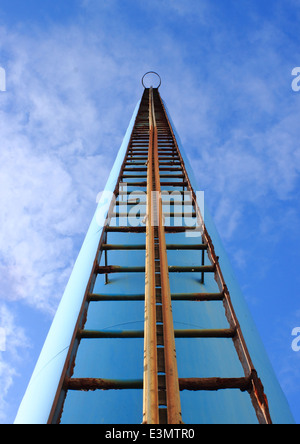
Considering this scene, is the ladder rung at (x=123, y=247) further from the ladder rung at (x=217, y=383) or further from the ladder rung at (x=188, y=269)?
the ladder rung at (x=217, y=383)

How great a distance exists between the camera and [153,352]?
248 cm

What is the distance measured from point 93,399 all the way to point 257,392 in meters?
1.63

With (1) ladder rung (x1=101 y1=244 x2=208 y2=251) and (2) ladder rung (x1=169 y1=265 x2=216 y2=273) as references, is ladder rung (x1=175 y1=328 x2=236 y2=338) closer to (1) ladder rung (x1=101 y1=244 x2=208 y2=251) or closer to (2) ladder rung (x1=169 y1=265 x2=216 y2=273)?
(2) ladder rung (x1=169 y1=265 x2=216 y2=273)

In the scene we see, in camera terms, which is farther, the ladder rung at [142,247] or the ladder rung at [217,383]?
the ladder rung at [142,247]

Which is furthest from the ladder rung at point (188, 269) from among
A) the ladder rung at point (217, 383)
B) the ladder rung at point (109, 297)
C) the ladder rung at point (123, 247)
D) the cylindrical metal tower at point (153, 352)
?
the ladder rung at point (217, 383)

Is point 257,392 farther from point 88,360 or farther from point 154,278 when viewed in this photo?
point 88,360

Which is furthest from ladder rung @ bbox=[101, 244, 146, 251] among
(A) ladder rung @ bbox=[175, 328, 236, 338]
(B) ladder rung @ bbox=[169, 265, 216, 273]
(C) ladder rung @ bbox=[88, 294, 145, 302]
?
(A) ladder rung @ bbox=[175, 328, 236, 338]

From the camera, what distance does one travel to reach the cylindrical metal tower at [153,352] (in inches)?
99.3

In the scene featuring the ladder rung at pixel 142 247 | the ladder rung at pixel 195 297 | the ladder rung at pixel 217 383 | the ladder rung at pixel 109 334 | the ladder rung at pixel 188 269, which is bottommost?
the ladder rung at pixel 217 383

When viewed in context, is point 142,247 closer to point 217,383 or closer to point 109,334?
point 109,334

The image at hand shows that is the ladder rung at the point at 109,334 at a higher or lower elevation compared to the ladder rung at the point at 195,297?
lower

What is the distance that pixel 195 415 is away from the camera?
3.07 m

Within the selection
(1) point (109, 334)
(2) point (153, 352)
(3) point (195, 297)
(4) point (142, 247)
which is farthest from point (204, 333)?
(4) point (142, 247)

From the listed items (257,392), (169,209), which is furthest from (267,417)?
(169,209)
